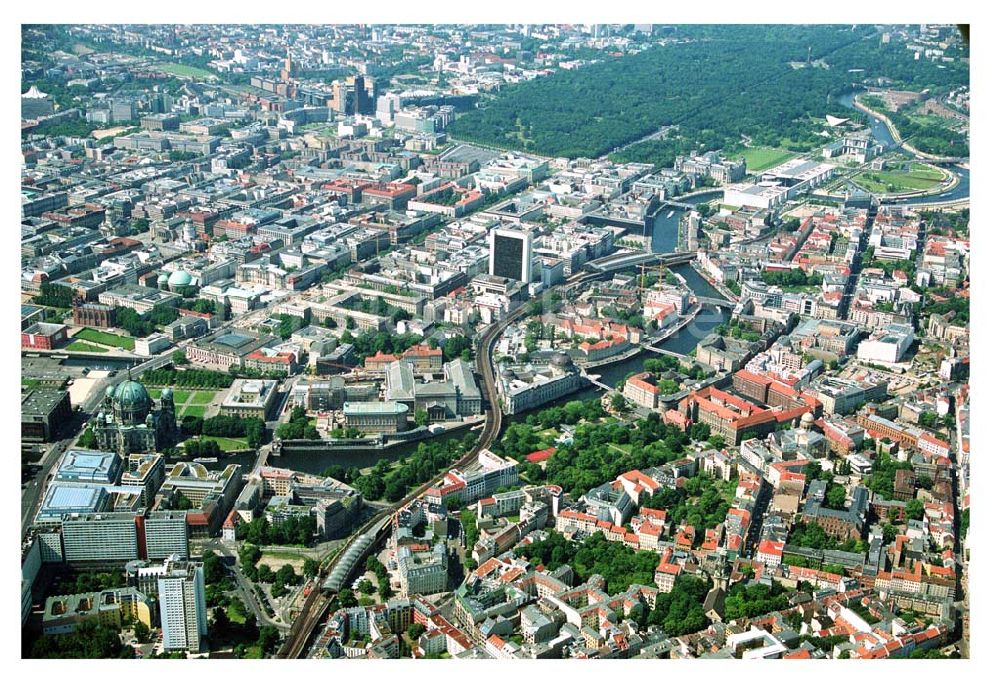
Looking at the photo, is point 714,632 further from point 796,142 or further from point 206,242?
point 796,142

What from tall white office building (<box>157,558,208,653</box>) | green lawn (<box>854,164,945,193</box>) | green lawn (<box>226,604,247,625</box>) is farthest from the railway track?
green lawn (<box>854,164,945,193</box>)

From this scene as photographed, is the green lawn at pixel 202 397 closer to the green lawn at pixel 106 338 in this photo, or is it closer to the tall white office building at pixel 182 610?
the green lawn at pixel 106 338

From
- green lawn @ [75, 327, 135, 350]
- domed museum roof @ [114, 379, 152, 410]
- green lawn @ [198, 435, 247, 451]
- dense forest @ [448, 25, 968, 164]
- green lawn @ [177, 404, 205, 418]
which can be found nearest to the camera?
domed museum roof @ [114, 379, 152, 410]

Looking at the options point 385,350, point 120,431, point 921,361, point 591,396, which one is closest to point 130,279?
point 385,350

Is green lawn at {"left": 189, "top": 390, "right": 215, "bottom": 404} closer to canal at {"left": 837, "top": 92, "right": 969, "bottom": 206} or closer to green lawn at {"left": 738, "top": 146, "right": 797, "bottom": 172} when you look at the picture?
canal at {"left": 837, "top": 92, "right": 969, "bottom": 206}

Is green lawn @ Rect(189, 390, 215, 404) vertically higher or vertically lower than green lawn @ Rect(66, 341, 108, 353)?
lower

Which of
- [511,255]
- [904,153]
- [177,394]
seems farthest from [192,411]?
[904,153]

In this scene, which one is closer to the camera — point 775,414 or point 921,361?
point 775,414

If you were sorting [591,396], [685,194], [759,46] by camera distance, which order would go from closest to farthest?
[591,396] < [685,194] < [759,46]
